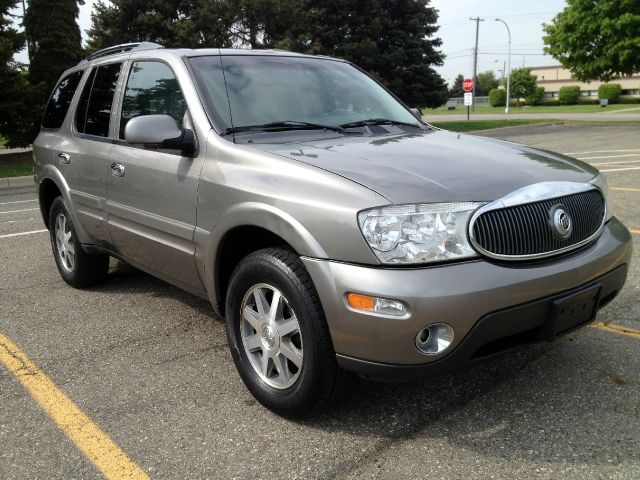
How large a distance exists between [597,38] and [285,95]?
30052 millimetres

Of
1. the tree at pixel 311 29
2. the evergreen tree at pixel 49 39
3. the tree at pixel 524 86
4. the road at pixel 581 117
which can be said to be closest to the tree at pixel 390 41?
the tree at pixel 311 29

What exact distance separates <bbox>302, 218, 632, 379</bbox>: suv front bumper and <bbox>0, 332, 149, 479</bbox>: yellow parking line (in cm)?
103

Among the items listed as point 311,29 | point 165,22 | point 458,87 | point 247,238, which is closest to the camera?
point 247,238

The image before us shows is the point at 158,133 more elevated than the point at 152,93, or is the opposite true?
the point at 152,93

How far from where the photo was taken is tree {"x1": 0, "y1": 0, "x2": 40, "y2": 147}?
16.0m

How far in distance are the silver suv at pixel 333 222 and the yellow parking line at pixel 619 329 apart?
877 mm

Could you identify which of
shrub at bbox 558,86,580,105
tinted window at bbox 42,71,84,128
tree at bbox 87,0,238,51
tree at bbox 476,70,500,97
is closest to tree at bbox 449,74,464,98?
tree at bbox 476,70,500,97

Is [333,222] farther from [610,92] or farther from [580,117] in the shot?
[610,92]

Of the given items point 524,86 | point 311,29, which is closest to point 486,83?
point 524,86

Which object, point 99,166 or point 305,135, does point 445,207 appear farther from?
point 99,166

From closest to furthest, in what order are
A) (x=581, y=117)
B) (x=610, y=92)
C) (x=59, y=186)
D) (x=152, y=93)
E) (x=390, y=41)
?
(x=152, y=93) < (x=59, y=186) < (x=390, y=41) < (x=581, y=117) < (x=610, y=92)

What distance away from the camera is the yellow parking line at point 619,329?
3.68 metres

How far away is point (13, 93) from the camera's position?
16547mm

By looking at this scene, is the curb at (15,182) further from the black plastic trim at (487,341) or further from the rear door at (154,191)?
→ the black plastic trim at (487,341)
